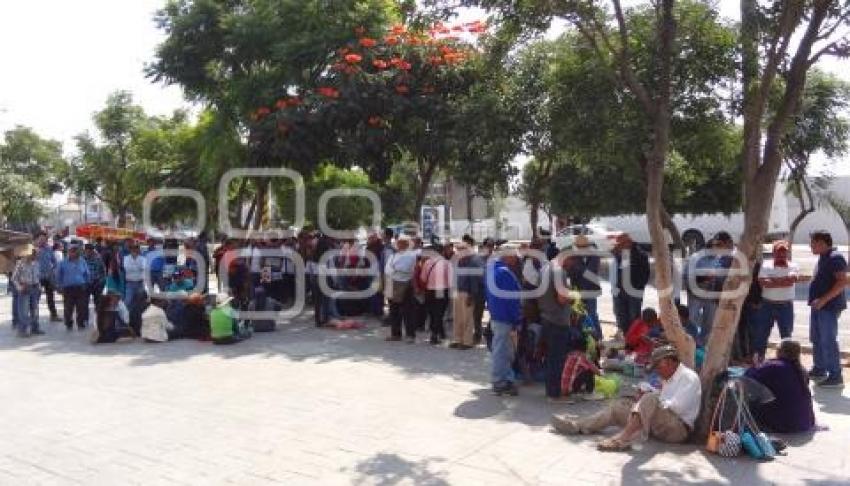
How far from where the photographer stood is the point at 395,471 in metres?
6.05

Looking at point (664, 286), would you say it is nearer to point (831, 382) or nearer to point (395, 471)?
point (395, 471)

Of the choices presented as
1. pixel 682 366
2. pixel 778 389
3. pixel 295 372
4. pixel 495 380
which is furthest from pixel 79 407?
pixel 778 389

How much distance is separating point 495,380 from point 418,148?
7.60 metres

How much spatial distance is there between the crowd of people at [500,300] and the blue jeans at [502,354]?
0.05 feet

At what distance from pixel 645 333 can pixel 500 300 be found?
2.16 meters

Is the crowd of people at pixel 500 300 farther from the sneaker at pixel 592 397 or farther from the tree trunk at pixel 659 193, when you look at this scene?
the tree trunk at pixel 659 193

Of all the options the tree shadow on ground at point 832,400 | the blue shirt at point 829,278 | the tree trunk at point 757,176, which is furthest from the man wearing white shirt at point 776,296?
the tree trunk at point 757,176

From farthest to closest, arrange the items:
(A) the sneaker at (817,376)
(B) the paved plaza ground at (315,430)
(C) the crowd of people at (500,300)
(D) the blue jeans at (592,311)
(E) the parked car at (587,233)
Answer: (E) the parked car at (587,233)
(D) the blue jeans at (592,311)
(A) the sneaker at (817,376)
(C) the crowd of people at (500,300)
(B) the paved plaza ground at (315,430)

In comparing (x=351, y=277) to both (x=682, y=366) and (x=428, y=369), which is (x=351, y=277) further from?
(x=682, y=366)

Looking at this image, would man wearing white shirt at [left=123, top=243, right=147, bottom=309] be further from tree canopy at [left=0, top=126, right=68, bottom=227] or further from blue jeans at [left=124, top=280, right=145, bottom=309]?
tree canopy at [left=0, top=126, right=68, bottom=227]

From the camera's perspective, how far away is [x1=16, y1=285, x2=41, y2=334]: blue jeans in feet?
43.2

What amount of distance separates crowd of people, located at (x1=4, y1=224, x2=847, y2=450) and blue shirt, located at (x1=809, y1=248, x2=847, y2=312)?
15mm

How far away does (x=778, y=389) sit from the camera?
6.83 m

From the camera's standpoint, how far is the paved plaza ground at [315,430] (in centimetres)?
596
